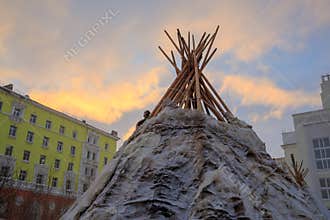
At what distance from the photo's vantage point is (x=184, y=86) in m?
7.14

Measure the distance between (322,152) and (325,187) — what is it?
2.45 meters

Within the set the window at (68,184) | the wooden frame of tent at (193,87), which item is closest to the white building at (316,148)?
the wooden frame of tent at (193,87)

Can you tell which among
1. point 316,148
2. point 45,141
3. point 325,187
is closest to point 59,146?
point 45,141

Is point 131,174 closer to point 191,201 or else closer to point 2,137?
point 191,201

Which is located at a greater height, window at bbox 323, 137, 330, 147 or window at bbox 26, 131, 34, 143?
window at bbox 26, 131, 34, 143

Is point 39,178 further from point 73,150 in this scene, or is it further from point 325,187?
point 325,187

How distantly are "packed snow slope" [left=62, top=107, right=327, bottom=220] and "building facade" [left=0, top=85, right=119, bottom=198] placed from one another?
17.9 m

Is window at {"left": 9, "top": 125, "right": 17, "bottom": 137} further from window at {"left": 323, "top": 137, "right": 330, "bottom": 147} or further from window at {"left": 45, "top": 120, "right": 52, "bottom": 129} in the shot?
window at {"left": 323, "top": 137, "right": 330, "bottom": 147}

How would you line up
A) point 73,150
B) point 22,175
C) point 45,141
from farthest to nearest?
point 73,150 → point 45,141 → point 22,175

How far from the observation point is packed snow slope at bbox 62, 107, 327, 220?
4172 mm

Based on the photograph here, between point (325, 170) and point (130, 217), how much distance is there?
20.5 m

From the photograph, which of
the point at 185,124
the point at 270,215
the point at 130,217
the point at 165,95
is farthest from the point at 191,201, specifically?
the point at 165,95

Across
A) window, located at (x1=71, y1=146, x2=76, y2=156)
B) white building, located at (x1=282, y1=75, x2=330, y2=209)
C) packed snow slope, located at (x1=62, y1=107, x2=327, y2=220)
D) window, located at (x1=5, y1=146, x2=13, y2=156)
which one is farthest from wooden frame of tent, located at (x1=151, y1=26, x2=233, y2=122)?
window, located at (x1=71, y1=146, x2=76, y2=156)

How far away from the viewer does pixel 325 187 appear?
2045 centimetres
